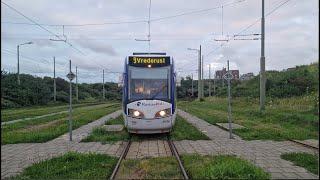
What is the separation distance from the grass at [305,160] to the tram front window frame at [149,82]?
6971 mm

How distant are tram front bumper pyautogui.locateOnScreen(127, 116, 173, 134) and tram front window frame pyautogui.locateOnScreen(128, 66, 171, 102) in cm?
90

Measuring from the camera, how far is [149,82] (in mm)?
19281

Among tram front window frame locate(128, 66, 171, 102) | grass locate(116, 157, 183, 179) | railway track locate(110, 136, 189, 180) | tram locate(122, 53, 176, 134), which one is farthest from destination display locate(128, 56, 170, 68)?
grass locate(116, 157, 183, 179)

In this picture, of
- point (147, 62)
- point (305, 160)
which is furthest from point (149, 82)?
point (305, 160)

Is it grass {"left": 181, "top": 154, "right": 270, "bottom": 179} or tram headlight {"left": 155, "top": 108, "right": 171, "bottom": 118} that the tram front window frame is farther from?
grass {"left": 181, "top": 154, "right": 270, "bottom": 179}

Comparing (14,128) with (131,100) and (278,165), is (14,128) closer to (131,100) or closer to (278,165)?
(131,100)

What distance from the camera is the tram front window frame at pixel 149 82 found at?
1916 centimetres

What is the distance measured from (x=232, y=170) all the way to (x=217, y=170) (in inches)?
12.2

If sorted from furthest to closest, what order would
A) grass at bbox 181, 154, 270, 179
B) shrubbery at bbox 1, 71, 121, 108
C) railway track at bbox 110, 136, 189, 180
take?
shrubbery at bbox 1, 71, 121, 108 → railway track at bbox 110, 136, 189, 180 → grass at bbox 181, 154, 270, 179

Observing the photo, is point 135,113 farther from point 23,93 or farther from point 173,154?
point 23,93

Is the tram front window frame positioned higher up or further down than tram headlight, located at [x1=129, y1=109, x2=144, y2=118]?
higher up

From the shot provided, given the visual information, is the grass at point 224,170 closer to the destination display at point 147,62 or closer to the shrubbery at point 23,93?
the destination display at point 147,62

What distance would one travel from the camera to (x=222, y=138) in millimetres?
18688

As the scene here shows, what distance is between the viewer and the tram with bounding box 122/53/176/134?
61.5 ft
